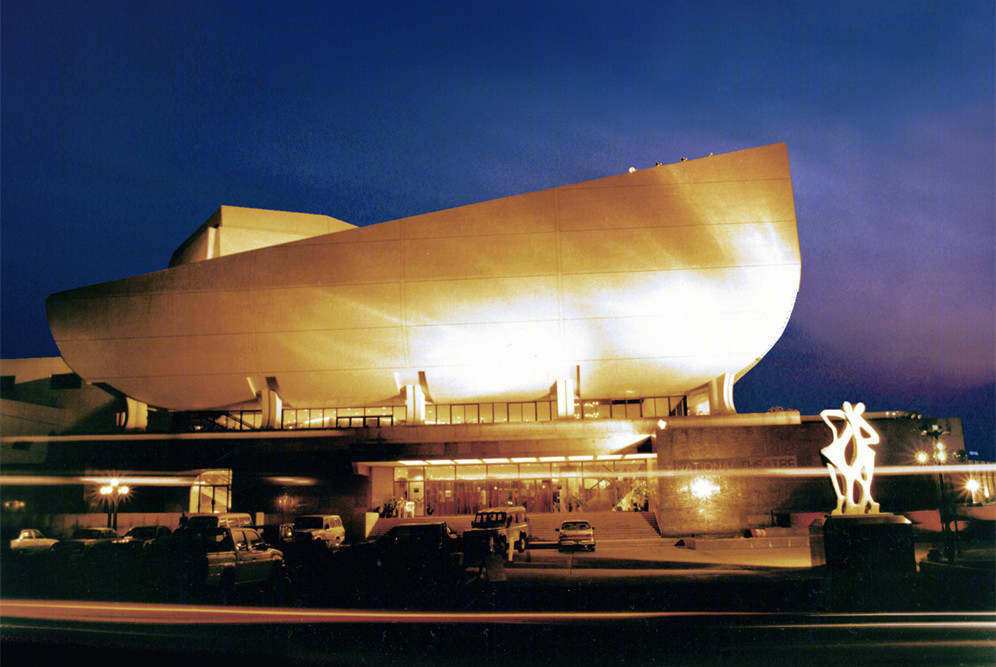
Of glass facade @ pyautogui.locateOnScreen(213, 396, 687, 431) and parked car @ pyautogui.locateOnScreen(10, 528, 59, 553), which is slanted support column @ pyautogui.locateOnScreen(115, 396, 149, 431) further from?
parked car @ pyautogui.locateOnScreen(10, 528, 59, 553)

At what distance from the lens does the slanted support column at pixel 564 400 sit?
120 feet

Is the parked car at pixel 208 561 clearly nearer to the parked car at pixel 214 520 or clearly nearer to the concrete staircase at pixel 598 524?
the parked car at pixel 214 520

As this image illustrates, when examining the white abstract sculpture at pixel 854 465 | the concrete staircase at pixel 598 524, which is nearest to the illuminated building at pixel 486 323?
the concrete staircase at pixel 598 524

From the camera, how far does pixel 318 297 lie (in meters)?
34.3

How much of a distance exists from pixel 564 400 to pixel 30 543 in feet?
78.1

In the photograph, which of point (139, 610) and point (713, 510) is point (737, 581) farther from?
point (713, 510)

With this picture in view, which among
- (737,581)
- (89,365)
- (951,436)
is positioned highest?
(89,365)

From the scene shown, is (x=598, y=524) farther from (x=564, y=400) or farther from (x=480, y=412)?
(x=480, y=412)


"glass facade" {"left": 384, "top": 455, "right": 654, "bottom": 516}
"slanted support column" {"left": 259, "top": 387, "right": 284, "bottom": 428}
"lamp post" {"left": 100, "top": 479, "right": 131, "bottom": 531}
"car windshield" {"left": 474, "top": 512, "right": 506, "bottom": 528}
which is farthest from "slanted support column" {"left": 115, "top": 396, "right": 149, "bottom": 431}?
"car windshield" {"left": 474, "top": 512, "right": 506, "bottom": 528}

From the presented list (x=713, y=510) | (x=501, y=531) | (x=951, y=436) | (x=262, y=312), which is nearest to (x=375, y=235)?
(x=262, y=312)

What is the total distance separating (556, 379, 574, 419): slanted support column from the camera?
3672 centimetres

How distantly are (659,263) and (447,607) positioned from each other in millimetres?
23809

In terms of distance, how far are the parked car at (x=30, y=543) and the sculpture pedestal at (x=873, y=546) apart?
79.0ft

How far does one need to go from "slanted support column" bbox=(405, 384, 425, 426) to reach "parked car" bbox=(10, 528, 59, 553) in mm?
17342
